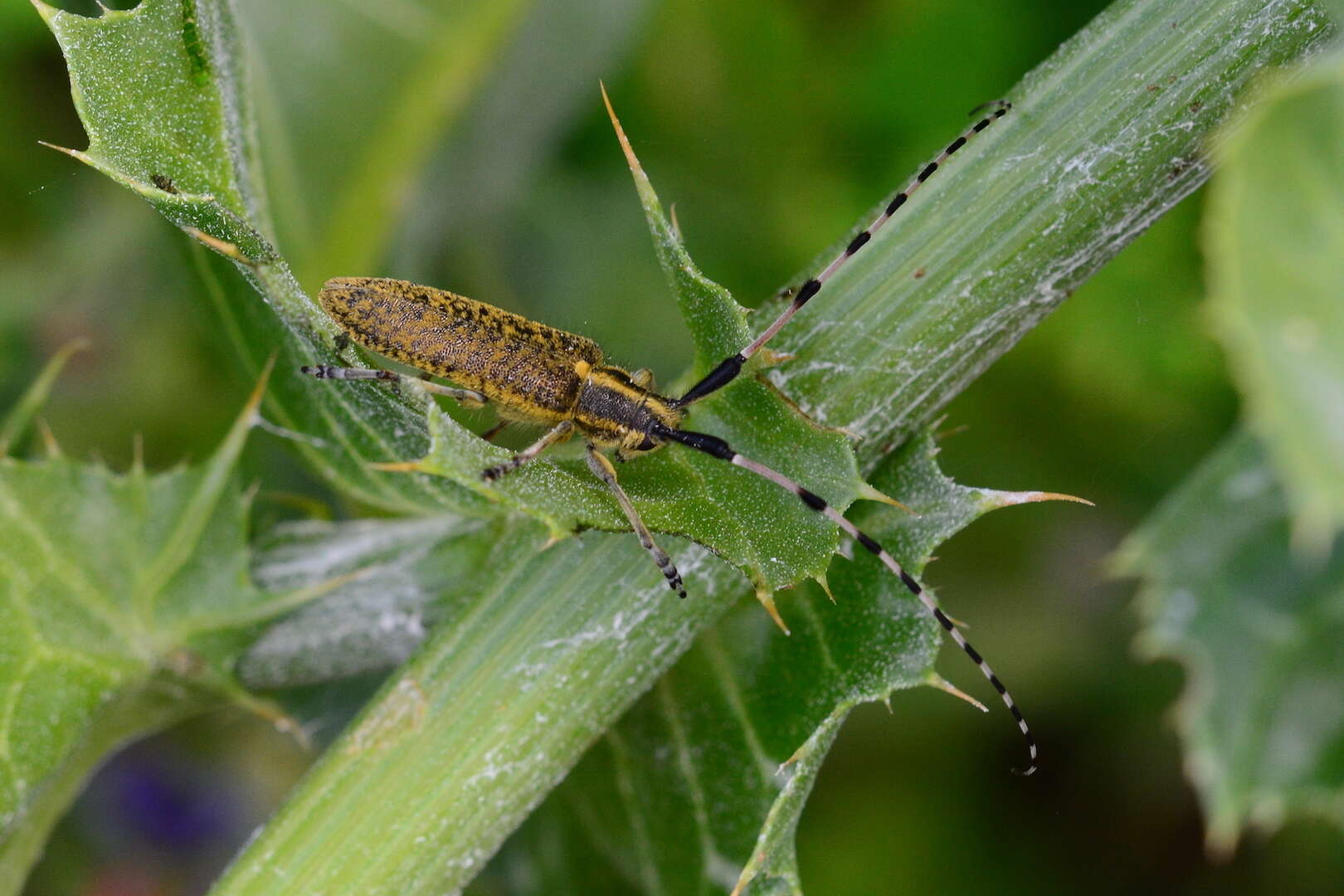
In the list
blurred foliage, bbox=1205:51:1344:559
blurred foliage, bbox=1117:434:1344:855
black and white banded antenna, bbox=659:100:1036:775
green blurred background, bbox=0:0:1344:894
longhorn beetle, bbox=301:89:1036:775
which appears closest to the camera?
blurred foliage, bbox=1205:51:1344:559

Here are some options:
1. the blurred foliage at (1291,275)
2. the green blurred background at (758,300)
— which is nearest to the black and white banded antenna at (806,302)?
the blurred foliage at (1291,275)

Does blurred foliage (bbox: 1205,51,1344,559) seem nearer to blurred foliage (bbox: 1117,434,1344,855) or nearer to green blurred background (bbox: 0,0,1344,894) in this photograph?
blurred foliage (bbox: 1117,434,1344,855)

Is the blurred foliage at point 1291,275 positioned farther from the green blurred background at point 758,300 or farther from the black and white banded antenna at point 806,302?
the green blurred background at point 758,300

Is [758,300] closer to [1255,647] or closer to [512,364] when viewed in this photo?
[512,364]

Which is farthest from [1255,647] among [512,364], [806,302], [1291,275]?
[512,364]

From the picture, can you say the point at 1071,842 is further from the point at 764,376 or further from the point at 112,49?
the point at 112,49

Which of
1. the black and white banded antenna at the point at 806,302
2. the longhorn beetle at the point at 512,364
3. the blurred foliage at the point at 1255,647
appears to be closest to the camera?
the black and white banded antenna at the point at 806,302

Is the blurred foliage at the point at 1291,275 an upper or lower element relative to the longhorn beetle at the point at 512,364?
lower

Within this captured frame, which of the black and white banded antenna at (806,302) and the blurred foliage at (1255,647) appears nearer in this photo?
the black and white banded antenna at (806,302)

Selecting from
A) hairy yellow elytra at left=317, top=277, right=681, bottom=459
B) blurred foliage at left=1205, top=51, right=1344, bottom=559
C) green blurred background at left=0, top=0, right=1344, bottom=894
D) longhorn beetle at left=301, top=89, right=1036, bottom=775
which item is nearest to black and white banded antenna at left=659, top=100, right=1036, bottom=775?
longhorn beetle at left=301, top=89, right=1036, bottom=775
